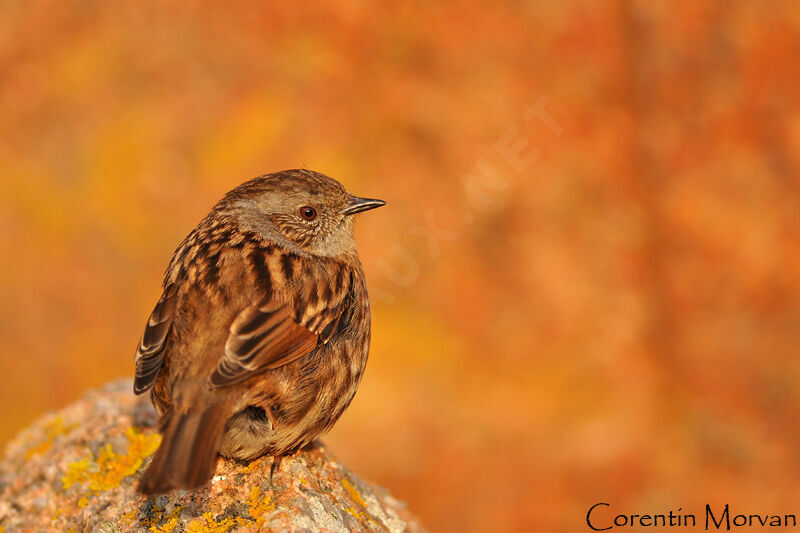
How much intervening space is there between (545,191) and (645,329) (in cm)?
170

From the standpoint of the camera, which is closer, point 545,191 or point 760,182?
point 760,182

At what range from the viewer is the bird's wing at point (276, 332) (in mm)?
3453

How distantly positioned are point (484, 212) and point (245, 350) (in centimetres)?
528

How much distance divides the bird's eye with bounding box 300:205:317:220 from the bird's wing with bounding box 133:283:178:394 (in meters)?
0.99

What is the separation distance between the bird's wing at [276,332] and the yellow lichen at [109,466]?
1.13 meters

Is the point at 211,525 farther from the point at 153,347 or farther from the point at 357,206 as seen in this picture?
the point at 357,206

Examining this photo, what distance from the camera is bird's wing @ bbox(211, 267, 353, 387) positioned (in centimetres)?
345

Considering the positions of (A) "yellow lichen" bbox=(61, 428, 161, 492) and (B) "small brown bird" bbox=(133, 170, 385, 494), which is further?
(A) "yellow lichen" bbox=(61, 428, 161, 492)

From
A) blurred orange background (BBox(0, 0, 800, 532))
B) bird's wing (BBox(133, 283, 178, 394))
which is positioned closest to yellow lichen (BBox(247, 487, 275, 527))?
bird's wing (BBox(133, 283, 178, 394))

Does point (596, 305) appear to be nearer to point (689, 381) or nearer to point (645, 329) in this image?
point (645, 329)

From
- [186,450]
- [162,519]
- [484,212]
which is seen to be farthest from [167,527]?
[484,212]

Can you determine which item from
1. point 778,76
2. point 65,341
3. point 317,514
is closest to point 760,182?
point 778,76

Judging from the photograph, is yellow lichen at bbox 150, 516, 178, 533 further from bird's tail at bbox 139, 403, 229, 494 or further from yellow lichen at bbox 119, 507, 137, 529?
bird's tail at bbox 139, 403, 229, 494

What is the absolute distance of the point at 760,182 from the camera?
781 centimetres
